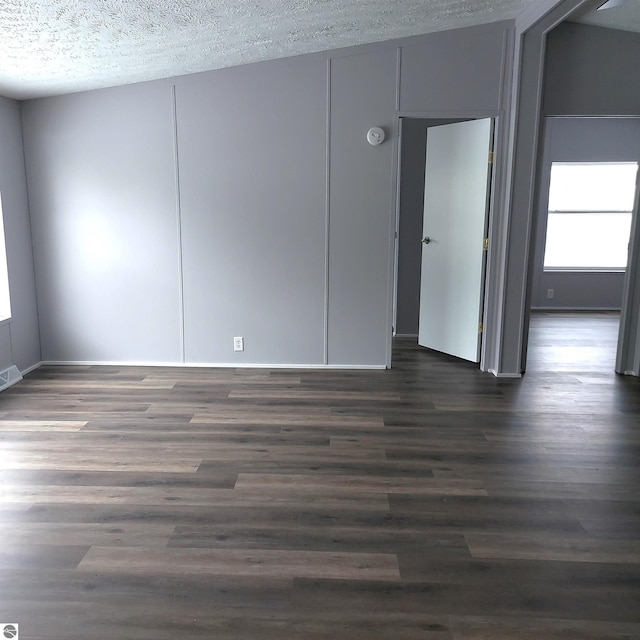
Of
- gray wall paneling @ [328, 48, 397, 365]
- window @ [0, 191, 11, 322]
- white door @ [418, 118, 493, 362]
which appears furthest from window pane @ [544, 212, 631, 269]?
window @ [0, 191, 11, 322]

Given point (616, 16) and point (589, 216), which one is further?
point (589, 216)

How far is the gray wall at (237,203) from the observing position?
4305 mm

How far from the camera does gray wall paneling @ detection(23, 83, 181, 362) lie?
4414 mm

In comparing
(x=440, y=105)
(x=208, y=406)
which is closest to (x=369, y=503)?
(x=208, y=406)

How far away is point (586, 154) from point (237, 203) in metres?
5.26

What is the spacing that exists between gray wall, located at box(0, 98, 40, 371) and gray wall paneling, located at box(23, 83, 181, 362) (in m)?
Result: 0.09

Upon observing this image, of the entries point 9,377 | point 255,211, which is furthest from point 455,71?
point 9,377

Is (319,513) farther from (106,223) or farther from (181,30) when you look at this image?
(106,223)

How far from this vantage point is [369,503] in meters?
2.55

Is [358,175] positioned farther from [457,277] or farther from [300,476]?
[300,476]

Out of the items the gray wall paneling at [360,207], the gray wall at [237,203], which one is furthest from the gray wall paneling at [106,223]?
the gray wall paneling at [360,207]

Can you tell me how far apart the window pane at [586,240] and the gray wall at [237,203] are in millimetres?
3933

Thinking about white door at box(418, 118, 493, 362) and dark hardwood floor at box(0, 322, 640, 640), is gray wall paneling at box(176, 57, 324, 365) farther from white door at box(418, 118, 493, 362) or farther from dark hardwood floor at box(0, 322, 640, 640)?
white door at box(418, 118, 493, 362)

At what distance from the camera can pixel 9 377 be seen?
13.9 ft
